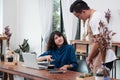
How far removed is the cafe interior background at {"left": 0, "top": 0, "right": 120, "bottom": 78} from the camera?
5.54 meters

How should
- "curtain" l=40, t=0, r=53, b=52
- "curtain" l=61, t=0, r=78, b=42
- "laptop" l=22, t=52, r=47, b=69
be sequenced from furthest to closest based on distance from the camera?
"curtain" l=40, t=0, r=53, b=52
"curtain" l=61, t=0, r=78, b=42
"laptop" l=22, t=52, r=47, b=69

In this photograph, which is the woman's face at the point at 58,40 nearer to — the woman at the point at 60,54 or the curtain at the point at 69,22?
the woman at the point at 60,54

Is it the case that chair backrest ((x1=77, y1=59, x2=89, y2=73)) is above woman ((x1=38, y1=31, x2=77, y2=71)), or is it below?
below

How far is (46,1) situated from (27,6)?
726 millimetres

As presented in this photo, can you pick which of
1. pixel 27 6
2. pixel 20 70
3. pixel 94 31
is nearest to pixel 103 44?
Result: pixel 94 31

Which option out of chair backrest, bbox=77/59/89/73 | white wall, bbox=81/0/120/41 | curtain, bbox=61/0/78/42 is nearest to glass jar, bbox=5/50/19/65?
chair backrest, bbox=77/59/89/73

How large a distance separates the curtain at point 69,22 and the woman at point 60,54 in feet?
7.77

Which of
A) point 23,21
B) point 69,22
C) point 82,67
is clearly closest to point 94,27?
point 82,67

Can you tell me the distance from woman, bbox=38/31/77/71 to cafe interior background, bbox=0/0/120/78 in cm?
232

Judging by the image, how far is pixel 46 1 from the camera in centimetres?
611

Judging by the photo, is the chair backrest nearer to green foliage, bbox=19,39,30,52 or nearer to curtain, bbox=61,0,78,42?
curtain, bbox=61,0,78,42

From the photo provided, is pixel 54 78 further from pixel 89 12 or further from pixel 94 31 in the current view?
pixel 89 12

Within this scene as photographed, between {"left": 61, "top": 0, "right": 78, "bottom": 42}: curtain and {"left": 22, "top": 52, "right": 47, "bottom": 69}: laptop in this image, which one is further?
{"left": 61, "top": 0, "right": 78, "bottom": 42}: curtain

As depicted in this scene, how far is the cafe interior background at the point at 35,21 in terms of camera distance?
554cm
